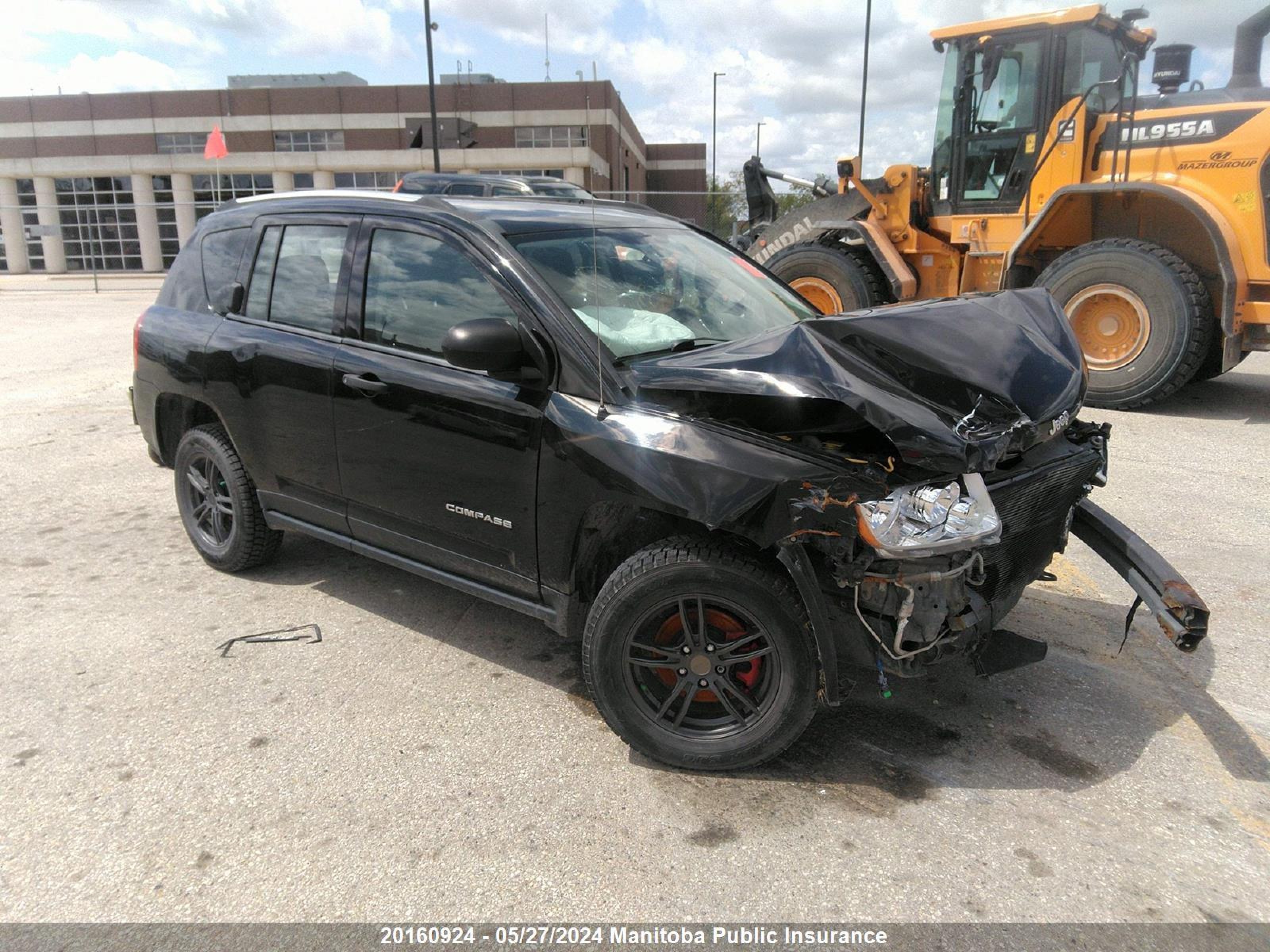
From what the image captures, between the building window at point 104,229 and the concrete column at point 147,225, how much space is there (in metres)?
0.47

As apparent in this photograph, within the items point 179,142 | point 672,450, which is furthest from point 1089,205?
point 179,142

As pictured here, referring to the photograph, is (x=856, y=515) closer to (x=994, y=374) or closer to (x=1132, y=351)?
(x=994, y=374)

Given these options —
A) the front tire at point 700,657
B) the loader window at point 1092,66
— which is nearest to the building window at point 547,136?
the loader window at point 1092,66

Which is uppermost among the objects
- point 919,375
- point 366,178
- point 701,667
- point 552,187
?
point 366,178

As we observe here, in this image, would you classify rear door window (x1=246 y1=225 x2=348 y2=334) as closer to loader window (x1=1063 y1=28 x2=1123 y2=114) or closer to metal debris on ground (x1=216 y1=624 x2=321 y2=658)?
metal debris on ground (x1=216 y1=624 x2=321 y2=658)

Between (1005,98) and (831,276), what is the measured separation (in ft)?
8.14

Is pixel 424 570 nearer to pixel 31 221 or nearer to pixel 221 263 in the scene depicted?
pixel 221 263

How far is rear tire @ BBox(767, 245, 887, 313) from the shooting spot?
991 centimetres

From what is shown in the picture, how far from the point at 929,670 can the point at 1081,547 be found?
280 centimetres

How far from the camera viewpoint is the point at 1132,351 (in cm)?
810

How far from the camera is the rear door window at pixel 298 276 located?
395 cm

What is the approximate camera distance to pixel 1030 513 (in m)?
2.97

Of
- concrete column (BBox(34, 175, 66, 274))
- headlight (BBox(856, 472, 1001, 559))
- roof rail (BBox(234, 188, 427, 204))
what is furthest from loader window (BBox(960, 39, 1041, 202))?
concrete column (BBox(34, 175, 66, 274))

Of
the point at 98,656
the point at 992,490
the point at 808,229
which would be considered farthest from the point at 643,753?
the point at 808,229
